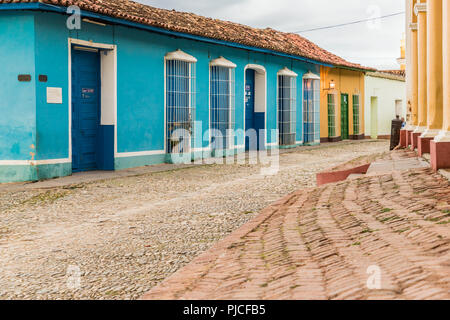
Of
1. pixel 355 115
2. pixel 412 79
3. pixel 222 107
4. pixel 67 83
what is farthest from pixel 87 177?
pixel 355 115

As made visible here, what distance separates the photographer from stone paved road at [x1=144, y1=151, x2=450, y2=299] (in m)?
2.52

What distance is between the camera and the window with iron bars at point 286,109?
703 inches

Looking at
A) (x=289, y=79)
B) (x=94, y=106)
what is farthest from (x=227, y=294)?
(x=289, y=79)

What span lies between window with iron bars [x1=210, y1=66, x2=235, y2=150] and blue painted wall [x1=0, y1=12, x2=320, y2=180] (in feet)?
1.10

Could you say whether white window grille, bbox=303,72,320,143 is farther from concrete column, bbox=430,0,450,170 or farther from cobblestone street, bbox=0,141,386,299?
concrete column, bbox=430,0,450,170

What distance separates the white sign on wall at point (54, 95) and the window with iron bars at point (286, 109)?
9342 millimetres

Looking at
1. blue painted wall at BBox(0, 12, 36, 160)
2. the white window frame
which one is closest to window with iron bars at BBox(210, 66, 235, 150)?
the white window frame

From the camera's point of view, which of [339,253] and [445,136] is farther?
[445,136]

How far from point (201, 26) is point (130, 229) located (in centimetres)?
1003

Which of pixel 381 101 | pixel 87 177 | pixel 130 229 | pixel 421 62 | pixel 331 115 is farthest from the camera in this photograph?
pixel 381 101

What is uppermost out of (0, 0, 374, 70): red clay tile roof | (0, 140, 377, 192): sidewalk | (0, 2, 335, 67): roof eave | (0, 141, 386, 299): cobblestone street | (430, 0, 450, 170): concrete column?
(0, 0, 374, 70): red clay tile roof

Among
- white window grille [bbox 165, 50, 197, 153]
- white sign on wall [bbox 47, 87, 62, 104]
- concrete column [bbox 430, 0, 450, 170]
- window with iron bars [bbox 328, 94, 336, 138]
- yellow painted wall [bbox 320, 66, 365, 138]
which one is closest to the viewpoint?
concrete column [bbox 430, 0, 450, 170]

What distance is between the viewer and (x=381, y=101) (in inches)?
1072

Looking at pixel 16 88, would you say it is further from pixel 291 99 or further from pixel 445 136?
pixel 291 99
